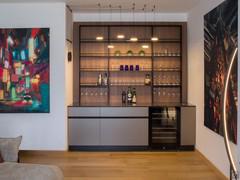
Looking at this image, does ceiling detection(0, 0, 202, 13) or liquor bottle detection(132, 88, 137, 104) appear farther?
liquor bottle detection(132, 88, 137, 104)

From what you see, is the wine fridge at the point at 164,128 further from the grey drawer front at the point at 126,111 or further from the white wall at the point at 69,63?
the white wall at the point at 69,63

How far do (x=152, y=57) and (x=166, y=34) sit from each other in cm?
54

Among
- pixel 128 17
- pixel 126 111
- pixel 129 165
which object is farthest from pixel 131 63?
Result: pixel 129 165

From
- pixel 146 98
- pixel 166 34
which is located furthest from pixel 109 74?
pixel 166 34

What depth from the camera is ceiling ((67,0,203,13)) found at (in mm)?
5996

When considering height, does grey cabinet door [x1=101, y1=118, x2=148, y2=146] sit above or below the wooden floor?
above

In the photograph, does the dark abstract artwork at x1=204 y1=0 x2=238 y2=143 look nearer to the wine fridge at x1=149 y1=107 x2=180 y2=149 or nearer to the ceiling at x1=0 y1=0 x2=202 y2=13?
the ceiling at x1=0 y1=0 x2=202 y2=13

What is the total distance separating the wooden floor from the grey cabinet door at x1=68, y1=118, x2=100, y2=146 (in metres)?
0.22

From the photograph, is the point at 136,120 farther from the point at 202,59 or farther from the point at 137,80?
the point at 202,59

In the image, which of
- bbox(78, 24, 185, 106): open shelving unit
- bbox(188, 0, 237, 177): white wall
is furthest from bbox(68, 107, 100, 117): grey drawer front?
bbox(188, 0, 237, 177): white wall

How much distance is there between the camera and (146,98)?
711cm

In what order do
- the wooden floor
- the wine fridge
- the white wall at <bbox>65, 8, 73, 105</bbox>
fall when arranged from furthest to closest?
1. the wine fridge
2. the white wall at <bbox>65, 8, 73, 105</bbox>
3. the wooden floor

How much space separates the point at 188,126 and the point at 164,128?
44cm

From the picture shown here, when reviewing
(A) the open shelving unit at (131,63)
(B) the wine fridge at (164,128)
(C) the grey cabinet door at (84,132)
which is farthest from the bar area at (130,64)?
(C) the grey cabinet door at (84,132)
